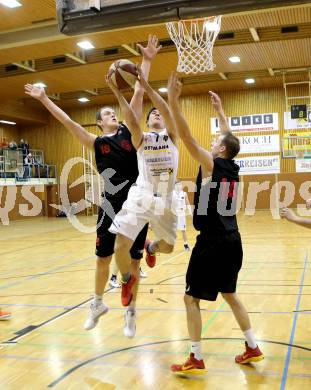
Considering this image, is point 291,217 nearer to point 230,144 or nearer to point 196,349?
point 230,144

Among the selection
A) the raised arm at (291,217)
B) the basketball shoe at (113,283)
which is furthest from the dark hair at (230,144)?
the basketball shoe at (113,283)

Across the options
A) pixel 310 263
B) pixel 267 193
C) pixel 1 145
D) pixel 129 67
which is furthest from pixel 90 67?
pixel 129 67

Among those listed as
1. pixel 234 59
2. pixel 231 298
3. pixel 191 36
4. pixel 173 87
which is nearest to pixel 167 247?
pixel 231 298

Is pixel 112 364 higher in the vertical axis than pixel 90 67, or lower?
lower

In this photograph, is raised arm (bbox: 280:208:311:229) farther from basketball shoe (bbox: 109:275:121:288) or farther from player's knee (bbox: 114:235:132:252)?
basketball shoe (bbox: 109:275:121:288)

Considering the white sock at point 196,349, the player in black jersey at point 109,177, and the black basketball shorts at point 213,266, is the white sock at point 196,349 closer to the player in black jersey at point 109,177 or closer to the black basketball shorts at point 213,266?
the black basketball shorts at point 213,266

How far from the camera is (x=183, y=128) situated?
4.14 metres

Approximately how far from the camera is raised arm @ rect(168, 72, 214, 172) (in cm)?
400

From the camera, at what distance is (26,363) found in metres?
4.69

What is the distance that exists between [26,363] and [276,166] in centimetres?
2090

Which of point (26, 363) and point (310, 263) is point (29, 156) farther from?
point (26, 363)

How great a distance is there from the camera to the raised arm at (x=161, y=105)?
4336mm

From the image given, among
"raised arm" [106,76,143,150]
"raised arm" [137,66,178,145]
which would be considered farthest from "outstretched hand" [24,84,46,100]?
"raised arm" [137,66,178,145]

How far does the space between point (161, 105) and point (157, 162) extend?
23.1 inches
